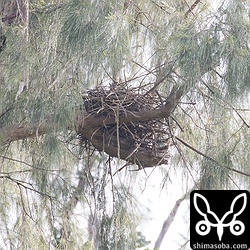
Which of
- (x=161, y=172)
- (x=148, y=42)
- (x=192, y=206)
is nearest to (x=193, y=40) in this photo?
(x=148, y=42)

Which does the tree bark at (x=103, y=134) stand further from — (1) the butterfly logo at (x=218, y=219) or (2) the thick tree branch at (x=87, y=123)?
(1) the butterfly logo at (x=218, y=219)

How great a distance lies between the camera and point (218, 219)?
271 centimetres

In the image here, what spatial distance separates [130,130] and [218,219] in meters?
0.50

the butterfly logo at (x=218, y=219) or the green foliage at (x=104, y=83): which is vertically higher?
the green foliage at (x=104, y=83)

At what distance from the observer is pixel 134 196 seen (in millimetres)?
3367

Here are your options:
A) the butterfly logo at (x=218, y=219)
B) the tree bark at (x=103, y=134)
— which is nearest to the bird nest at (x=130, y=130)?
the tree bark at (x=103, y=134)

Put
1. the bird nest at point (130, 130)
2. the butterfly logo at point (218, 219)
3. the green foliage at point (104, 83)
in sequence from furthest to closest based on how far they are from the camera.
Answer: the bird nest at point (130, 130)
the butterfly logo at point (218, 219)
the green foliage at point (104, 83)

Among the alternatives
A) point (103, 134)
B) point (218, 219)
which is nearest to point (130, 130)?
point (103, 134)

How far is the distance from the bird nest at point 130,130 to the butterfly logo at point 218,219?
0.80 feet

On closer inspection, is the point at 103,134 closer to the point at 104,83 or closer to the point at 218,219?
the point at 104,83

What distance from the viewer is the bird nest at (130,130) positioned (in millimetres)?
2852

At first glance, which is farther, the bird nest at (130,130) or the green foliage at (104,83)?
the bird nest at (130,130)

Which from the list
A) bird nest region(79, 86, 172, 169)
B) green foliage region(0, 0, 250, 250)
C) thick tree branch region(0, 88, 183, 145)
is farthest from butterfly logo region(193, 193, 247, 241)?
thick tree branch region(0, 88, 183, 145)

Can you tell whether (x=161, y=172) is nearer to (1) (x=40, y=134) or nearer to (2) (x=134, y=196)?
(2) (x=134, y=196)
